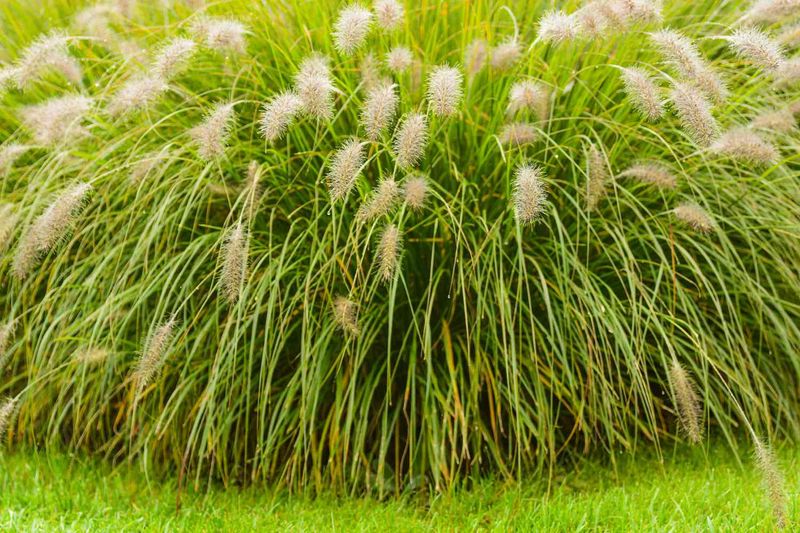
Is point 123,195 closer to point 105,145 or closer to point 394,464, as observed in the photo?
point 105,145

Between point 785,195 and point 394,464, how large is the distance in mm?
1885

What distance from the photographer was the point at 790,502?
2844 millimetres

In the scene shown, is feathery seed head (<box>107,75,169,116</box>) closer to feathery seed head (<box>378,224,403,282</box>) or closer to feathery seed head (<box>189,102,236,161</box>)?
feathery seed head (<box>189,102,236,161</box>)

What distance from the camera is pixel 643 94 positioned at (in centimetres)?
281

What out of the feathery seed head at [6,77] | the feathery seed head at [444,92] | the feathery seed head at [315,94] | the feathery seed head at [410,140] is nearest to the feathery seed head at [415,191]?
the feathery seed head at [410,140]

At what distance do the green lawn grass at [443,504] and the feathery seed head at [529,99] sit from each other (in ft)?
4.23

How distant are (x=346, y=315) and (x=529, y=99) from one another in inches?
36.6

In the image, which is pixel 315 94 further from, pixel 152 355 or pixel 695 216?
pixel 695 216

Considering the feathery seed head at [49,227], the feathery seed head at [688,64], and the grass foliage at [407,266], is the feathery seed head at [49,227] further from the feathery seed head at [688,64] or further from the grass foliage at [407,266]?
the feathery seed head at [688,64]

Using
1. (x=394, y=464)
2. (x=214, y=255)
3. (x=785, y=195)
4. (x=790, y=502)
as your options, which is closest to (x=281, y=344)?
(x=214, y=255)

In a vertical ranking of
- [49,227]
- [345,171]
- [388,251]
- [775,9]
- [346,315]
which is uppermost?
[775,9]

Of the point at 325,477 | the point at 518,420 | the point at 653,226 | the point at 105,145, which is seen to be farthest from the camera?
the point at 105,145

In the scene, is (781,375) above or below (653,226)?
below

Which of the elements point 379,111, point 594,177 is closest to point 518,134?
point 594,177
